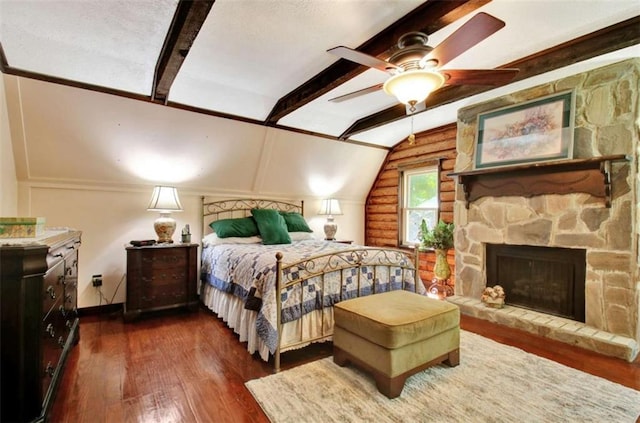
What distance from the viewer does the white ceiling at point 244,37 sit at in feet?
6.76

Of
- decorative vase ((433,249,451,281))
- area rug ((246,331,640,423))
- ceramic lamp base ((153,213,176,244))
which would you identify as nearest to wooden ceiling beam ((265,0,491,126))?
ceramic lamp base ((153,213,176,244))

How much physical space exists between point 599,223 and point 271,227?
344cm

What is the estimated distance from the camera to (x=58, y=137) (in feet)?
10.2

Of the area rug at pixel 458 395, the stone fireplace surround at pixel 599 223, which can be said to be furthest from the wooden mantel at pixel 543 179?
the area rug at pixel 458 395

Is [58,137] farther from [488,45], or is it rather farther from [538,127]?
[538,127]

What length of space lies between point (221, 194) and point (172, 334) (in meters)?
2.07

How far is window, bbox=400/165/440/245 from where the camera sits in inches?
196

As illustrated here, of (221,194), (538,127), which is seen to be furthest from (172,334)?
(538,127)

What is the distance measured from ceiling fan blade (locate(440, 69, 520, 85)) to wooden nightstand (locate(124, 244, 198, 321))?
3154 mm

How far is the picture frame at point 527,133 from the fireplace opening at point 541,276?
986 mm

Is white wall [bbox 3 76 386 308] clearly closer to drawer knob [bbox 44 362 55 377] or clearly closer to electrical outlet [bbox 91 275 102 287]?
electrical outlet [bbox 91 275 102 287]

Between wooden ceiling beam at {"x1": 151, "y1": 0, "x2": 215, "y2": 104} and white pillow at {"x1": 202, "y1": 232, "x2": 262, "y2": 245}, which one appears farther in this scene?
white pillow at {"x1": 202, "y1": 232, "x2": 262, "y2": 245}

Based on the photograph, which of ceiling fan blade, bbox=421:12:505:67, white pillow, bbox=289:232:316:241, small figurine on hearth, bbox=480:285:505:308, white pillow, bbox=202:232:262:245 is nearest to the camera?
ceiling fan blade, bbox=421:12:505:67

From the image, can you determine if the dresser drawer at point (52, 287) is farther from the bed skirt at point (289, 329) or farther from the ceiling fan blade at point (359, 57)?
the ceiling fan blade at point (359, 57)
